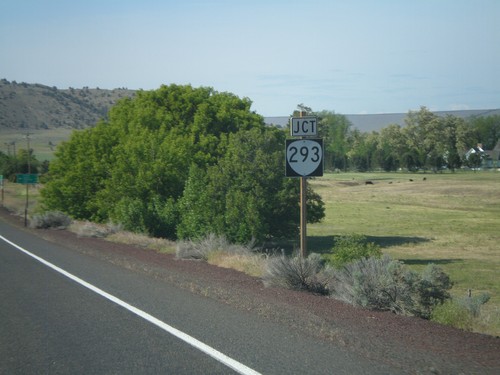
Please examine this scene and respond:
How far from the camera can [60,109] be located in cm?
19388

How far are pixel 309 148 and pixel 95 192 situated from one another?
96.4 ft

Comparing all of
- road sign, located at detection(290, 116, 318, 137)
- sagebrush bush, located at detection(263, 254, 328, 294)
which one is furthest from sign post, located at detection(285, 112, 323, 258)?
sagebrush bush, located at detection(263, 254, 328, 294)

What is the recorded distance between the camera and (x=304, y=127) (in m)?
14.0

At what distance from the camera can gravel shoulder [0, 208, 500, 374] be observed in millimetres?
7395

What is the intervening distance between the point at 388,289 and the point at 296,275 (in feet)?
8.04

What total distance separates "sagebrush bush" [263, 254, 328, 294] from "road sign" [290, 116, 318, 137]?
2709mm

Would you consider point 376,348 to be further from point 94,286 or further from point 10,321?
point 94,286

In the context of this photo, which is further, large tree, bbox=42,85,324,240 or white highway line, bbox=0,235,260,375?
large tree, bbox=42,85,324,240

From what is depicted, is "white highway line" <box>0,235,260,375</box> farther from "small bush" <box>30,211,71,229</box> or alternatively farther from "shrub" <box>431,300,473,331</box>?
"small bush" <box>30,211,71,229</box>

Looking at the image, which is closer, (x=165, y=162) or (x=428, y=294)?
(x=428, y=294)

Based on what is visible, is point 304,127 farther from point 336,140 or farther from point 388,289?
point 336,140

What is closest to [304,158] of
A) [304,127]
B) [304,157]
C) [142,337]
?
[304,157]

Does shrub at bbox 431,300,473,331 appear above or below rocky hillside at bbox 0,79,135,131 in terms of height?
below

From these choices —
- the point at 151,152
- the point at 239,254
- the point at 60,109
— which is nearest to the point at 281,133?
the point at 151,152
